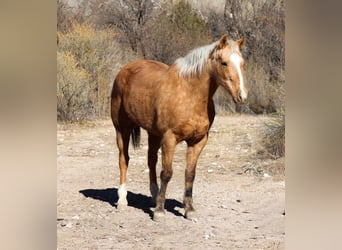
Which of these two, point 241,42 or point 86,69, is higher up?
point 241,42

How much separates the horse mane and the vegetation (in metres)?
0.05

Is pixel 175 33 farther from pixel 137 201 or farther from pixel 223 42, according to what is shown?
pixel 137 201

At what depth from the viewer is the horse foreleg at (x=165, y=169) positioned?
1.97 metres

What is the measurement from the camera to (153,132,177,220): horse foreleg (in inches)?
77.4

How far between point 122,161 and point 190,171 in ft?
0.84

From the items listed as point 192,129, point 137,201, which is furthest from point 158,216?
point 192,129

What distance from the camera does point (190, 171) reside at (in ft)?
6.63

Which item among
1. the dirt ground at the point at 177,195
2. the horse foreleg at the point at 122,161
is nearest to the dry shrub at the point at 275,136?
the dirt ground at the point at 177,195

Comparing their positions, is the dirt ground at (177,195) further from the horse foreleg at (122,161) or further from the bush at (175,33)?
the bush at (175,33)

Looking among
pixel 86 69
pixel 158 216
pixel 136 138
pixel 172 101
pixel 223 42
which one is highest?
pixel 223 42
